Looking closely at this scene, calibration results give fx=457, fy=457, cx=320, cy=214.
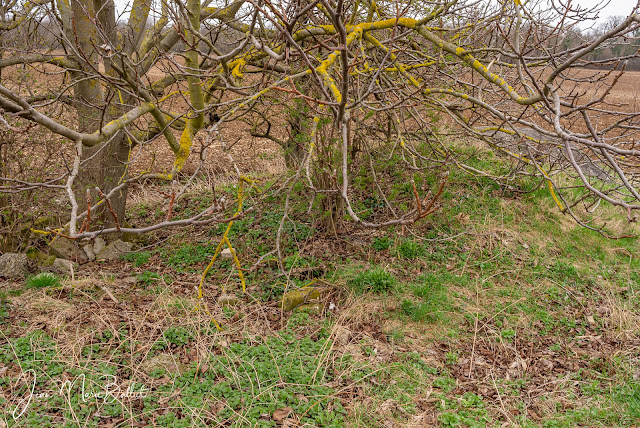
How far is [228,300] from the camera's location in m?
4.06

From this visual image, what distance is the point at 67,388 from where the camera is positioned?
300cm

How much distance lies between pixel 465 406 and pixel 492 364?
67 centimetres

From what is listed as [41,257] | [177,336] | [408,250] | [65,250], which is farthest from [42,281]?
[408,250]

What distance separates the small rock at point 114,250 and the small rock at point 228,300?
1.67 meters

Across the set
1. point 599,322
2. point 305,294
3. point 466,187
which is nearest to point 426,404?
point 305,294

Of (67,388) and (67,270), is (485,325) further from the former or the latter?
(67,270)

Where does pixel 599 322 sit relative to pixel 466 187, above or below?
below

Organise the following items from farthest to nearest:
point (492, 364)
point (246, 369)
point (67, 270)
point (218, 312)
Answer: point (67, 270) < point (218, 312) < point (492, 364) < point (246, 369)

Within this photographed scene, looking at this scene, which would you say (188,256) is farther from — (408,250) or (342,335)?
(408,250)

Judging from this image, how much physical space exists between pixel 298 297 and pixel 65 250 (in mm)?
2824

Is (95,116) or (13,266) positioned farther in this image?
(95,116)

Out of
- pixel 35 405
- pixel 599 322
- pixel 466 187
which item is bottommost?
pixel 35 405

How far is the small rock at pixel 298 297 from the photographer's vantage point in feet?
13.3

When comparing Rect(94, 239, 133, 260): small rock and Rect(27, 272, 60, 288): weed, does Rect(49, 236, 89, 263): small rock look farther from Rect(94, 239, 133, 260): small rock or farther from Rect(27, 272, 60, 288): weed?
Rect(27, 272, 60, 288): weed
